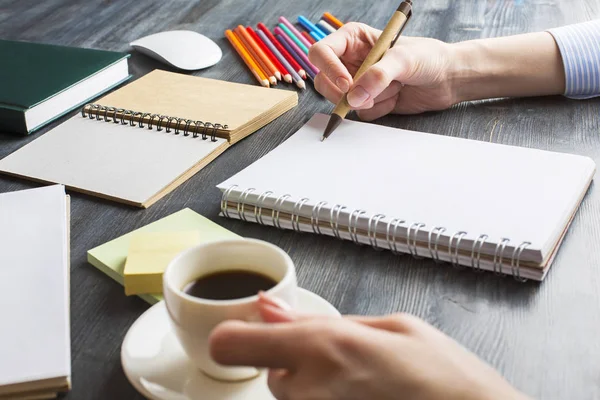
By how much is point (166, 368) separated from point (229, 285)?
0.08m

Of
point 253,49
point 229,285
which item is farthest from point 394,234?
point 253,49

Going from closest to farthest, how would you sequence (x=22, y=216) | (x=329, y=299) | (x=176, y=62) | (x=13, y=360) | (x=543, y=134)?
(x=13, y=360) < (x=329, y=299) < (x=22, y=216) < (x=543, y=134) < (x=176, y=62)

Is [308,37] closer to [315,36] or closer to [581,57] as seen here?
[315,36]

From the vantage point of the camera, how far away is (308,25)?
4.68 ft

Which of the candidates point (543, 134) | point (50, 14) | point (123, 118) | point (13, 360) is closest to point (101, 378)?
point (13, 360)

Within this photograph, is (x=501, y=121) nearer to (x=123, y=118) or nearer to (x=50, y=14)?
(x=123, y=118)

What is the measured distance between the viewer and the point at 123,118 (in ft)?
3.39

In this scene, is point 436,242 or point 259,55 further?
point 259,55

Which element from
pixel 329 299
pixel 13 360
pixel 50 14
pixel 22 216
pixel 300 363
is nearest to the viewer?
pixel 300 363

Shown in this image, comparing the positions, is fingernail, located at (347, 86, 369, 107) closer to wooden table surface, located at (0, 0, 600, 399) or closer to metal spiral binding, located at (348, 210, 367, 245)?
wooden table surface, located at (0, 0, 600, 399)

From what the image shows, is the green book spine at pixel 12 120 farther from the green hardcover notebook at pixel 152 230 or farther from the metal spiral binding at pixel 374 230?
the metal spiral binding at pixel 374 230

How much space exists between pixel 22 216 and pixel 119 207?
0.11 m

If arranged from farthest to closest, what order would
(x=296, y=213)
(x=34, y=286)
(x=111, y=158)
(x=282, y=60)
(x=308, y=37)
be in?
(x=308, y=37) → (x=282, y=60) → (x=111, y=158) → (x=296, y=213) → (x=34, y=286)

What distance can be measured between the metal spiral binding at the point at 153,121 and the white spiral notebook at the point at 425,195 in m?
0.13
